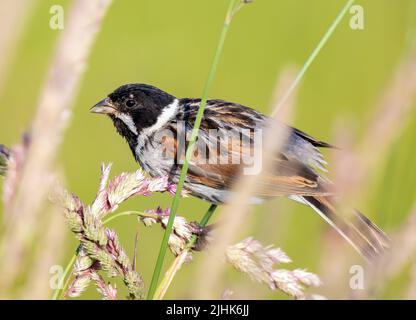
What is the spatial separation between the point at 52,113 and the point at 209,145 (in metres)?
2.15

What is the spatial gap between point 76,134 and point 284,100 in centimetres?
380

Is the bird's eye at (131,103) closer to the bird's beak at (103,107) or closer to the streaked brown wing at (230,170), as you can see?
A: the bird's beak at (103,107)

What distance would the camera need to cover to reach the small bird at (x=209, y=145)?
2.98 metres

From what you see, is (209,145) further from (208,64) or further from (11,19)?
(208,64)

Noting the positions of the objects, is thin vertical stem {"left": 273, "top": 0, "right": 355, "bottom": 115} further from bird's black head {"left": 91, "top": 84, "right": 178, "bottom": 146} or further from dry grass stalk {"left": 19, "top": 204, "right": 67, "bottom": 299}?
bird's black head {"left": 91, "top": 84, "right": 178, "bottom": 146}

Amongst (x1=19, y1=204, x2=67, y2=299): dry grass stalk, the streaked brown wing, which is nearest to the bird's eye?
the streaked brown wing

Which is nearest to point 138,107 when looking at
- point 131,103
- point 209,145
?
point 131,103

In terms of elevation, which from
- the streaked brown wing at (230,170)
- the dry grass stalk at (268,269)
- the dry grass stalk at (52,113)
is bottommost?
the dry grass stalk at (268,269)

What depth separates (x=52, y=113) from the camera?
977 millimetres

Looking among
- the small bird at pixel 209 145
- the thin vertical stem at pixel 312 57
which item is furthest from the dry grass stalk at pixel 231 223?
the small bird at pixel 209 145

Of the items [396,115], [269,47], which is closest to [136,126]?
Result: [396,115]
